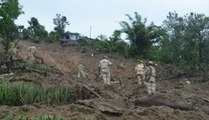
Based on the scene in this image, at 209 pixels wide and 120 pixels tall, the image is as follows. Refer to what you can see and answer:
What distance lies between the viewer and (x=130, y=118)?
12.0m

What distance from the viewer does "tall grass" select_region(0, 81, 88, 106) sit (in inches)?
572

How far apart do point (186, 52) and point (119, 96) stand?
78.3 feet

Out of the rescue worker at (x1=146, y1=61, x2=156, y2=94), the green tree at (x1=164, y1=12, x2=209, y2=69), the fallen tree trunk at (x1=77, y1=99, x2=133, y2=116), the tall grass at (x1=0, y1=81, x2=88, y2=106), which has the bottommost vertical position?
the fallen tree trunk at (x1=77, y1=99, x2=133, y2=116)

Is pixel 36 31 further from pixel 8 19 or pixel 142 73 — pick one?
pixel 142 73

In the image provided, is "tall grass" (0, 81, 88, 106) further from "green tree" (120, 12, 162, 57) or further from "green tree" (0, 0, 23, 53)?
"green tree" (120, 12, 162, 57)

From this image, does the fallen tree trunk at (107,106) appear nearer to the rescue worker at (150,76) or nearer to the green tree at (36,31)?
the rescue worker at (150,76)

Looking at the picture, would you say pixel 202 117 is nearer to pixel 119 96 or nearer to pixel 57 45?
pixel 119 96

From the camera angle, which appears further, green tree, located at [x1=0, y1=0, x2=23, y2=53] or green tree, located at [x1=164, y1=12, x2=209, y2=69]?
green tree, located at [x1=164, y1=12, x2=209, y2=69]

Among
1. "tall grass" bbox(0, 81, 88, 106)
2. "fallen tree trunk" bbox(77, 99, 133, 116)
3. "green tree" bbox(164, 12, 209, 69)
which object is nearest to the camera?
"fallen tree trunk" bbox(77, 99, 133, 116)

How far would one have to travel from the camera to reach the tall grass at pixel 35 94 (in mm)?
14523

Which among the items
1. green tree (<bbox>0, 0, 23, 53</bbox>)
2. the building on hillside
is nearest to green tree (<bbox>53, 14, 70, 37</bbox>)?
the building on hillside

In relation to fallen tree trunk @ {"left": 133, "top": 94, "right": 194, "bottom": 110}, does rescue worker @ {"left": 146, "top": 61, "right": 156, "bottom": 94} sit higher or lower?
higher

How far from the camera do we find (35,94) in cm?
1486

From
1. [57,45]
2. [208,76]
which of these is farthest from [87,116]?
[57,45]
